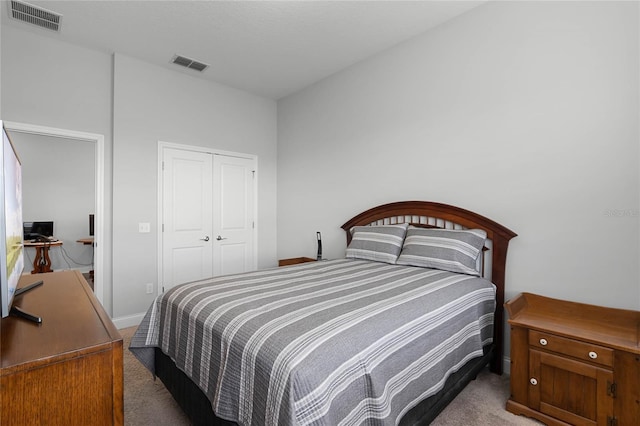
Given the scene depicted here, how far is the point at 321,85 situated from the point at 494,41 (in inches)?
84.5

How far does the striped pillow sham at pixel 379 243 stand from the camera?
2.81 m

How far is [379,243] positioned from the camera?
2902 millimetres

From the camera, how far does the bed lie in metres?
1.15

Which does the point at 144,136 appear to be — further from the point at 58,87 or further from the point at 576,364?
the point at 576,364

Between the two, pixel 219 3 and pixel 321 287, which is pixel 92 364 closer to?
pixel 321 287

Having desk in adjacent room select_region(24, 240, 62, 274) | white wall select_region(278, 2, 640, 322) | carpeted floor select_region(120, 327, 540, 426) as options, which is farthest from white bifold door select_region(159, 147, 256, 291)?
desk in adjacent room select_region(24, 240, 62, 274)

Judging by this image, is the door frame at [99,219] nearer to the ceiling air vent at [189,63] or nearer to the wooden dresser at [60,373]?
the ceiling air vent at [189,63]

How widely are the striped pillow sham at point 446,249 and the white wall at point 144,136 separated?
2952 millimetres

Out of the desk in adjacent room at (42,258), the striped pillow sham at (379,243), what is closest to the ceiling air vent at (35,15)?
the striped pillow sham at (379,243)

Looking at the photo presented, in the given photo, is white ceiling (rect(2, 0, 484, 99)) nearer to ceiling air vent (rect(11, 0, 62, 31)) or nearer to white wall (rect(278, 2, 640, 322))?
ceiling air vent (rect(11, 0, 62, 31))

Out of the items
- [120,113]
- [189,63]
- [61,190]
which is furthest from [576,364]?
[61,190]

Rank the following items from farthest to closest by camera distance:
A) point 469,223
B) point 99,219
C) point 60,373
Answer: point 99,219
point 469,223
point 60,373

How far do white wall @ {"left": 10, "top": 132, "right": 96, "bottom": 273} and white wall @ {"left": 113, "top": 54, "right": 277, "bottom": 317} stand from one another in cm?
288

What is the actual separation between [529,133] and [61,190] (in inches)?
281
